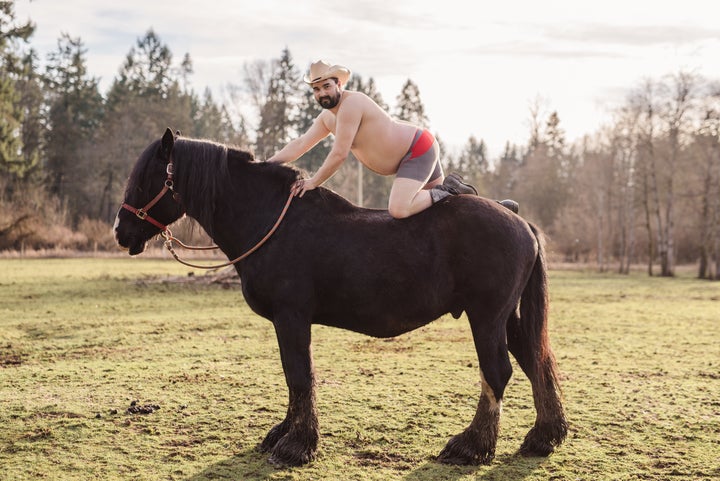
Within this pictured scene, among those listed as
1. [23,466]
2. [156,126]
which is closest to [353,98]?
[23,466]

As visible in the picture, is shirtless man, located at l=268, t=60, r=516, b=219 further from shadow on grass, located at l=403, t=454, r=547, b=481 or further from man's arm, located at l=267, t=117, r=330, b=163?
shadow on grass, located at l=403, t=454, r=547, b=481

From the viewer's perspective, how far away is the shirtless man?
14.6 feet

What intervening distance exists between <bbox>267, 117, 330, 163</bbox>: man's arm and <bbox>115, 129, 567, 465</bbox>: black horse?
0.44 metres

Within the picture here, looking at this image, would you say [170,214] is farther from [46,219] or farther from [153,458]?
[46,219]

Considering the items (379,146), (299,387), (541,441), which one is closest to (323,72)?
Answer: (379,146)

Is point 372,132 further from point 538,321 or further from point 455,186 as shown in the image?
point 538,321

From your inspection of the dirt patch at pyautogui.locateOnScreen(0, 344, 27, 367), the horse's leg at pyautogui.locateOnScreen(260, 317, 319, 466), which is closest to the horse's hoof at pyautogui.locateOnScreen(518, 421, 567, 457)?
the horse's leg at pyautogui.locateOnScreen(260, 317, 319, 466)

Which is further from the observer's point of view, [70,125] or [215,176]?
[70,125]

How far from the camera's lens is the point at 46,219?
38812 millimetres

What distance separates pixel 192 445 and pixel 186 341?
486 centimetres

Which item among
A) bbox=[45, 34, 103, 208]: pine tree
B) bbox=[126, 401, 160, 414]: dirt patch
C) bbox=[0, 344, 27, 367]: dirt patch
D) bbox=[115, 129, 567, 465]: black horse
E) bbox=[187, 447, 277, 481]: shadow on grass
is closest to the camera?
bbox=[187, 447, 277, 481]: shadow on grass

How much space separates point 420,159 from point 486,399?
1.78m

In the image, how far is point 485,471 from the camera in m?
4.20

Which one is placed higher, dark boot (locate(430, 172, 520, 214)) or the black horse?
dark boot (locate(430, 172, 520, 214))
